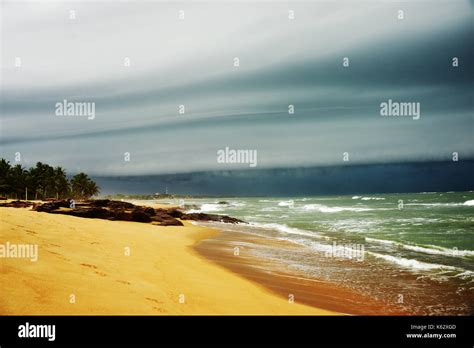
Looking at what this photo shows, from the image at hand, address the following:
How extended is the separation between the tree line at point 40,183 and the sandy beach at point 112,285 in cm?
6548

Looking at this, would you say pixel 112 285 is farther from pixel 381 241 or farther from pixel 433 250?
pixel 381 241

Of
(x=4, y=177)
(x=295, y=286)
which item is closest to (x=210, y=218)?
(x=295, y=286)

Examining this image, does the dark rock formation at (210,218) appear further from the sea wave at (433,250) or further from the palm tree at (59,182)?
the palm tree at (59,182)

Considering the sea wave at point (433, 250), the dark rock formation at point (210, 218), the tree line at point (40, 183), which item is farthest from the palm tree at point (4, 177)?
the sea wave at point (433, 250)

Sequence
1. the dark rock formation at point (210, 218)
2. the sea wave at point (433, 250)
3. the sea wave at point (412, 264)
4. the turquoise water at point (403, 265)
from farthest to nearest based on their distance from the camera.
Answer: the dark rock formation at point (210, 218) < the sea wave at point (433, 250) < the sea wave at point (412, 264) < the turquoise water at point (403, 265)

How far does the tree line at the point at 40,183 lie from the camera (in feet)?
229

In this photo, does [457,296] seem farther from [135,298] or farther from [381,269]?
[135,298]

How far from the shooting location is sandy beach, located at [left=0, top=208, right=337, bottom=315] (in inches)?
268

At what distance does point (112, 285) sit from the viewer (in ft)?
26.6

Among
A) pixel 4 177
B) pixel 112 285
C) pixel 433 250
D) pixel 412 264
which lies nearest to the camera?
pixel 112 285

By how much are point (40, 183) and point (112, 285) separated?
8165cm

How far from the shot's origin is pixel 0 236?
10.1 meters

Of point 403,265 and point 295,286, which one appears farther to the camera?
point 403,265
